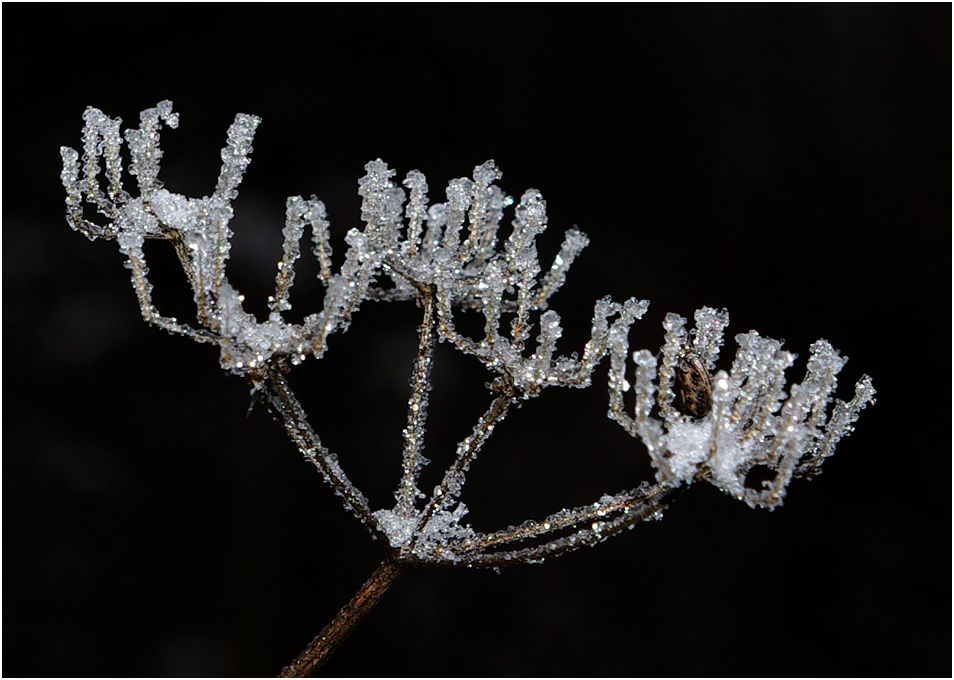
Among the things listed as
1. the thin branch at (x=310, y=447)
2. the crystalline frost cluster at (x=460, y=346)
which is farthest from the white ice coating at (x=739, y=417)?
the thin branch at (x=310, y=447)

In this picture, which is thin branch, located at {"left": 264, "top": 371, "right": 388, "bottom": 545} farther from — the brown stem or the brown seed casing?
the brown seed casing

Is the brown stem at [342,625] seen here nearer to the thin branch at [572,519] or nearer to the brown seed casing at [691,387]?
the thin branch at [572,519]

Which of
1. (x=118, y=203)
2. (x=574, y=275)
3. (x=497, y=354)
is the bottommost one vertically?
(x=574, y=275)

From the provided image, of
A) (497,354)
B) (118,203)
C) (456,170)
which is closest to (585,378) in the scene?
(497,354)

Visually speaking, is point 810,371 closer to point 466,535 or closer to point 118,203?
point 466,535

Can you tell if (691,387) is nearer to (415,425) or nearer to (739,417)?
(739,417)

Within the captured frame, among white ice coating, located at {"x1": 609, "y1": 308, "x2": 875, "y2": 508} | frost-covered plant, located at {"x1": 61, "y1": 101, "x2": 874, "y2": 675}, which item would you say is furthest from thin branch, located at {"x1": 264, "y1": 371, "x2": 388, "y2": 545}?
white ice coating, located at {"x1": 609, "y1": 308, "x2": 875, "y2": 508}

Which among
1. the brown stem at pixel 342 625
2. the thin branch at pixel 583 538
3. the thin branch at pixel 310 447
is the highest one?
the thin branch at pixel 310 447
